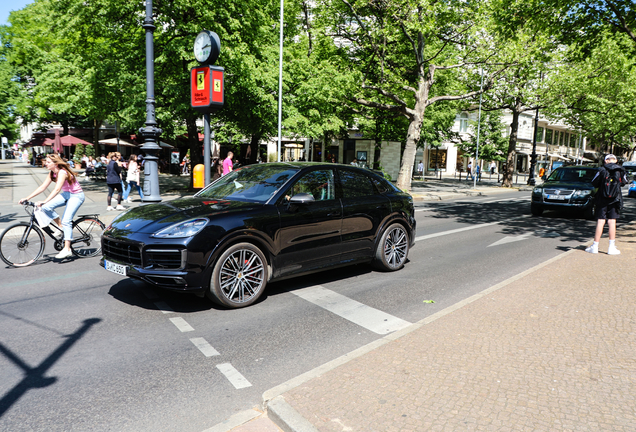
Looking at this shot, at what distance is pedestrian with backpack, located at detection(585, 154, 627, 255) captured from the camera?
8.48 metres

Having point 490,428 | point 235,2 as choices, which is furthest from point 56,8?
point 490,428

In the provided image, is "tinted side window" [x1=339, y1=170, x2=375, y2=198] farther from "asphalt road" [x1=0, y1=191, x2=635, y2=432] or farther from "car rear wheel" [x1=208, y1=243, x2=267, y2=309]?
"car rear wheel" [x1=208, y1=243, x2=267, y2=309]

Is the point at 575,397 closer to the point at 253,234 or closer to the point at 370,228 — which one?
the point at 253,234

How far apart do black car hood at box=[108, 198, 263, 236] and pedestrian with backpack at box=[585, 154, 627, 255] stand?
21.6 feet

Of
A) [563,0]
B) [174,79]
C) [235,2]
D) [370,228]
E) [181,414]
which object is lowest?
[181,414]

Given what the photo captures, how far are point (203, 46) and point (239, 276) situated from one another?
8.11m

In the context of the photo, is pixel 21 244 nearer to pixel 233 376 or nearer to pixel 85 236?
pixel 85 236

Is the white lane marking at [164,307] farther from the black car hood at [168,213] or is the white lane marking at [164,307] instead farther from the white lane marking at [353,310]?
the white lane marking at [353,310]

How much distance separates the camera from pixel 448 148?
5812 centimetres

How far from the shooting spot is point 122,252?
5180mm

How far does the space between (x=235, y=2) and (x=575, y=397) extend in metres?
17.5

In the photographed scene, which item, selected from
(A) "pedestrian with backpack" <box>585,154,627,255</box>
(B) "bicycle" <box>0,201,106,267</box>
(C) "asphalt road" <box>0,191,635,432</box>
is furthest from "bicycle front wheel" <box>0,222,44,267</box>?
(A) "pedestrian with backpack" <box>585,154,627,255</box>

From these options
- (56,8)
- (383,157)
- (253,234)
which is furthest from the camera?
(383,157)

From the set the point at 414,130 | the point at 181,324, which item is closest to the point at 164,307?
the point at 181,324
